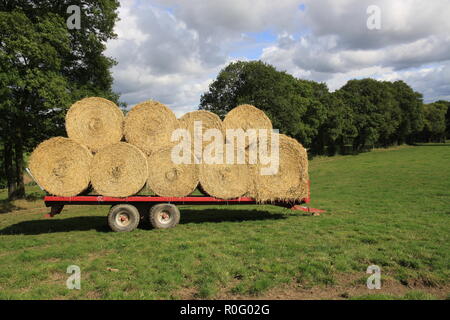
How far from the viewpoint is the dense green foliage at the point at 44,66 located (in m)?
14.8

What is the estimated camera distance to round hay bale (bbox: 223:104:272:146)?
11555 mm

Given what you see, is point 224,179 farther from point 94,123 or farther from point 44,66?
point 44,66

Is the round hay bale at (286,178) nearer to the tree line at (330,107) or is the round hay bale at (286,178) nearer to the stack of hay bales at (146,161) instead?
the stack of hay bales at (146,161)

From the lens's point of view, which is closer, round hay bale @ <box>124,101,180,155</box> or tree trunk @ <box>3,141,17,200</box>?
round hay bale @ <box>124,101,180,155</box>

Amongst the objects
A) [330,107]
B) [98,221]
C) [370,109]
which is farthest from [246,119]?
[370,109]

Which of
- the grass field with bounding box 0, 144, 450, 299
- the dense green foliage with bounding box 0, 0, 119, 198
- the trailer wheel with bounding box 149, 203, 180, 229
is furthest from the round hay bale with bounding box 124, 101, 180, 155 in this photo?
the dense green foliage with bounding box 0, 0, 119, 198

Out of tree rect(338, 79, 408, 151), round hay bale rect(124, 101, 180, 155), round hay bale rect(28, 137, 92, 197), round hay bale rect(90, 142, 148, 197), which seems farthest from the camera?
tree rect(338, 79, 408, 151)

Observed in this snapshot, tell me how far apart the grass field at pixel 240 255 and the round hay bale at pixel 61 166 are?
156cm

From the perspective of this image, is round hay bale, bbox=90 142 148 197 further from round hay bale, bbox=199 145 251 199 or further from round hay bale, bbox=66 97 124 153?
round hay bale, bbox=199 145 251 199

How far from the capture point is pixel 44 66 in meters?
16.1

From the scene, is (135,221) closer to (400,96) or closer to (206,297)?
(206,297)

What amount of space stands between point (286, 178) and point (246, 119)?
2.57m

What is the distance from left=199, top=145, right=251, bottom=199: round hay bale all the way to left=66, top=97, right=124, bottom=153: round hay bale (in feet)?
10.3

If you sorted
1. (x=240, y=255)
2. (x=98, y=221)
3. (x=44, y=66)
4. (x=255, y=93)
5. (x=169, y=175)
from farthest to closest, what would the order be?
(x=255, y=93) → (x=44, y=66) → (x=98, y=221) → (x=169, y=175) → (x=240, y=255)
